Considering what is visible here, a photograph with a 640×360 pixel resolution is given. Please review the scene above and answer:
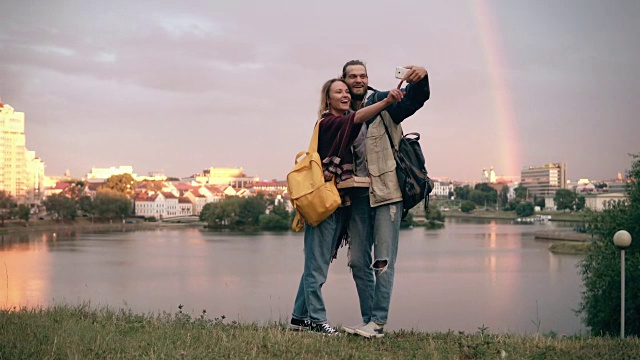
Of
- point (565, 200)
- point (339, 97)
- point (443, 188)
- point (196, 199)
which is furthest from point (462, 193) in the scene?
point (339, 97)

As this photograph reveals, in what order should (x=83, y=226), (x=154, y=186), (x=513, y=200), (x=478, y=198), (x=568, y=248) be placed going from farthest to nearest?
(x=478, y=198) → (x=513, y=200) → (x=154, y=186) → (x=83, y=226) → (x=568, y=248)

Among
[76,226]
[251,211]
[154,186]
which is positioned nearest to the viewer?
[251,211]

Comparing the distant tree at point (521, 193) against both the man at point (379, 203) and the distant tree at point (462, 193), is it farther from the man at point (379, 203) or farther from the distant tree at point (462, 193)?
the man at point (379, 203)

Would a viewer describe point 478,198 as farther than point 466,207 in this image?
Yes

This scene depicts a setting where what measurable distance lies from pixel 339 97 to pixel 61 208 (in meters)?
66.0

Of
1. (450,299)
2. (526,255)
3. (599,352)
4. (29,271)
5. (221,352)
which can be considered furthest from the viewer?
(526,255)

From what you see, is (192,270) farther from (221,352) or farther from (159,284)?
(221,352)

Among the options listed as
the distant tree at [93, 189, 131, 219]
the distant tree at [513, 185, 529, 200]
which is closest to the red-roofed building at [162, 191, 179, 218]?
the distant tree at [93, 189, 131, 219]

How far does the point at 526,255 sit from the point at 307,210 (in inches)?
1263

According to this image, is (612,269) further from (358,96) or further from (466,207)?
(466,207)

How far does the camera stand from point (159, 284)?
21.8m

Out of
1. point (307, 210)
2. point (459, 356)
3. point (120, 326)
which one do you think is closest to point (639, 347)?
point (459, 356)

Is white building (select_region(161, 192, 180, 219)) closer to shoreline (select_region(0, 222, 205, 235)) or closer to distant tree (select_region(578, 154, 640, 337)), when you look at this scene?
shoreline (select_region(0, 222, 205, 235))

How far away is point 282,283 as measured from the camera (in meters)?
21.5
